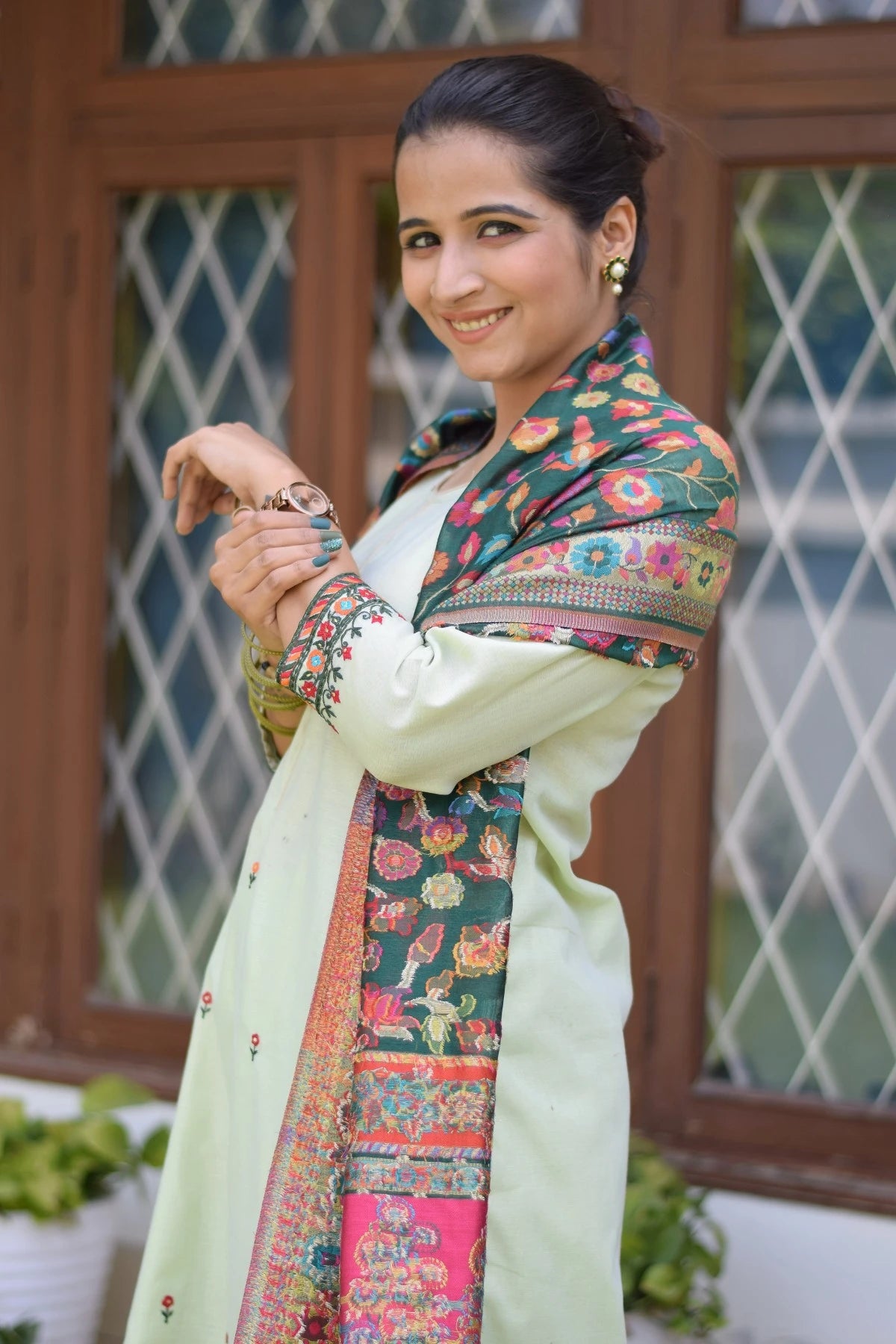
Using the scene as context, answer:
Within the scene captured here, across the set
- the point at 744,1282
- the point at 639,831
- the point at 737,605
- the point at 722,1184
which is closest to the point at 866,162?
the point at 737,605

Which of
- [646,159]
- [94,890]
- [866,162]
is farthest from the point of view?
[94,890]

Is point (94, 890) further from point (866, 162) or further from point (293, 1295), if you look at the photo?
point (866, 162)

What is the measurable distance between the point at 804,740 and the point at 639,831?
287mm

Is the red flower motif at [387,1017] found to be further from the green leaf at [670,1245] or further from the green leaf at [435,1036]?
the green leaf at [670,1245]

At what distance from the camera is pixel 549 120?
1.28 metres

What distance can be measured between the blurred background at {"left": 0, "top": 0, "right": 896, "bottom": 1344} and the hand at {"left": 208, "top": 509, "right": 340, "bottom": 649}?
1.02m

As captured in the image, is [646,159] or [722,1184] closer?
[646,159]

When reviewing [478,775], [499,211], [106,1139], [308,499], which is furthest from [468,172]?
[106,1139]

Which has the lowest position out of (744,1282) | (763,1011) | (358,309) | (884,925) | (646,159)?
(744,1282)

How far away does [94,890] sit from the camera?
8.54 ft

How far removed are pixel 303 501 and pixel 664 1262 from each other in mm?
1226

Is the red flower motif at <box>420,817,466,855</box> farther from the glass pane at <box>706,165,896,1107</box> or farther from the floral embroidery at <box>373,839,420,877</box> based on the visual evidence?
the glass pane at <box>706,165,896,1107</box>

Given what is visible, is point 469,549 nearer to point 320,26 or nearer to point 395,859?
point 395,859

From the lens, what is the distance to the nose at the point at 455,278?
128 cm
